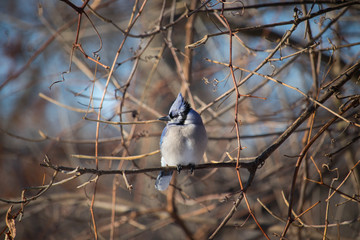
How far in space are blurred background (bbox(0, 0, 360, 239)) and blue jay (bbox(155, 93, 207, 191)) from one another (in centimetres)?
21

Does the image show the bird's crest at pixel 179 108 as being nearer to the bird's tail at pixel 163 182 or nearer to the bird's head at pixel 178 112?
the bird's head at pixel 178 112

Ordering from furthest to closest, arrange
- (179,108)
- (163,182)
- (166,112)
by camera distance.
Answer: (166,112), (163,182), (179,108)

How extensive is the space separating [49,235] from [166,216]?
1344 mm

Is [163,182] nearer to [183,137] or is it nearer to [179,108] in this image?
[183,137]

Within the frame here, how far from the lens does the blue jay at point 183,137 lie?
2.47m

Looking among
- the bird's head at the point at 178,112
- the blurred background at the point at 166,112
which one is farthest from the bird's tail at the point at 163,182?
the bird's head at the point at 178,112

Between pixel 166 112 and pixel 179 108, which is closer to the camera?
pixel 179 108

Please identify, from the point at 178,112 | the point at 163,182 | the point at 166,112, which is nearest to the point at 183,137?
the point at 178,112

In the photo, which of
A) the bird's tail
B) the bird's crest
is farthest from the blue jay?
the bird's tail

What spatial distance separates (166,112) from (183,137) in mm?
2046

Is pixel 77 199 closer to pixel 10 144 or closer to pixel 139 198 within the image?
pixel 139 198

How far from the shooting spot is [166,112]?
4516 mm

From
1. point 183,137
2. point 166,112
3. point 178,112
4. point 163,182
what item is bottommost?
point 163,182

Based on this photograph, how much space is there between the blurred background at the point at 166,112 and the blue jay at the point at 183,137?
0.70 feet
